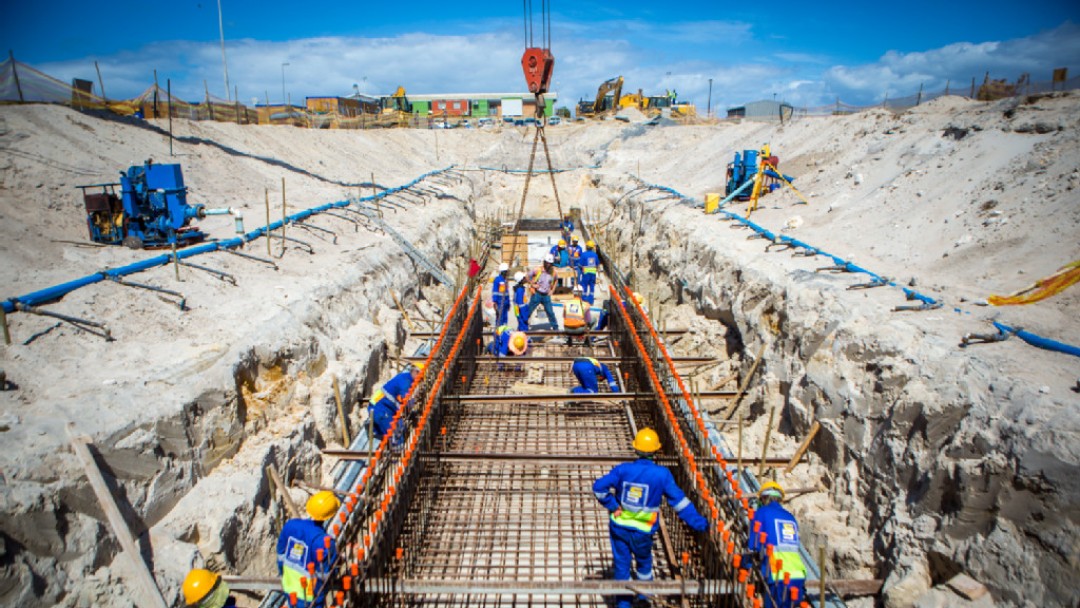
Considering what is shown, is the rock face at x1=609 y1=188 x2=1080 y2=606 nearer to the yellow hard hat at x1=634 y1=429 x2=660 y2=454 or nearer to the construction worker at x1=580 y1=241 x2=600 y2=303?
the yellow hard hat at x1=634 y1=429 x2=660 y2=454

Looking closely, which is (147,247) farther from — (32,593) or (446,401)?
(32,593)

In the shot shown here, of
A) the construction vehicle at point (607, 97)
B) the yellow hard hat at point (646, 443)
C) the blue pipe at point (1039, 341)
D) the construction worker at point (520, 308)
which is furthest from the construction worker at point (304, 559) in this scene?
the construction vehicle at point (607, 97)

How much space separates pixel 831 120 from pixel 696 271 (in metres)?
12.0

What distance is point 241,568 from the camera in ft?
14.5

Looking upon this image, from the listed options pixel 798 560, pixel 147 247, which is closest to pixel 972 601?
pixel 798 560

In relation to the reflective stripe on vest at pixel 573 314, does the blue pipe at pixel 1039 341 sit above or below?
above

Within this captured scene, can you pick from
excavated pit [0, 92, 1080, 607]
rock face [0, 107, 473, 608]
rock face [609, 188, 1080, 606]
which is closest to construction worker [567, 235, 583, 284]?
excavated pit [0, 92, 1080, 607]

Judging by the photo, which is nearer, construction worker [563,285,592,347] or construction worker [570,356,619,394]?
construction worker [570,356,619,394]

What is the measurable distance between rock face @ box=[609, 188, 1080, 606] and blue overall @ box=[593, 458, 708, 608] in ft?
5.08

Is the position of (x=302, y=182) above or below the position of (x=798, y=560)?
above

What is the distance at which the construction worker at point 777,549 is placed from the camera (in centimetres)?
346

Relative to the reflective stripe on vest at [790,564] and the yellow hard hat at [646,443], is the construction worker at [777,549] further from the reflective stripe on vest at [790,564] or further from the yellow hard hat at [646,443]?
the yellow hard hat at [646,443]

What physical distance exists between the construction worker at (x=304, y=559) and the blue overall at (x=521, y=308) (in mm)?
6388

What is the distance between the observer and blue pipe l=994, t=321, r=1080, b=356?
4.40 meters
